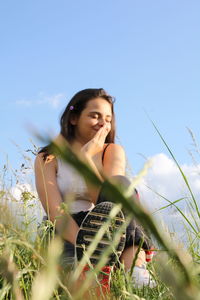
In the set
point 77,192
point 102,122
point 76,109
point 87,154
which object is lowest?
point 77,192

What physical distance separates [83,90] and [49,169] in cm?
76

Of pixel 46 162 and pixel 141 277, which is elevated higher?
pixel 46 162

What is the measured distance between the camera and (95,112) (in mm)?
3100

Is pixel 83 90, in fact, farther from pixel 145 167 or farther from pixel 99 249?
pixel 145 167

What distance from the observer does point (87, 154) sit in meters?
2.13

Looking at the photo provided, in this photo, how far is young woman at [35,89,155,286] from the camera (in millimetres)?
2217

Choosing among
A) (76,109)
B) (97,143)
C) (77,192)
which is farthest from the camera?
(76,109)

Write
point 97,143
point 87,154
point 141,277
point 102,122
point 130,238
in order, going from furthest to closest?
point 102,122 < point 97,143 < point 87,154 < point 130,238 < point 141,277

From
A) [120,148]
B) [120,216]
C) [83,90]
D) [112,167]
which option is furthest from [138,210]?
[83,90]

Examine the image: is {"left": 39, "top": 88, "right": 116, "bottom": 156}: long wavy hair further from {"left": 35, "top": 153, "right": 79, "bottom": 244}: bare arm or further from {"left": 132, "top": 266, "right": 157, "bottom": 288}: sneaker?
{"left": 132, "top": 266, "right": 157, "bottom": 288}: sneaker

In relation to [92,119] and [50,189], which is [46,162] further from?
[92,119]

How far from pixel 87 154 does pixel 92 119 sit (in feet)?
3.01

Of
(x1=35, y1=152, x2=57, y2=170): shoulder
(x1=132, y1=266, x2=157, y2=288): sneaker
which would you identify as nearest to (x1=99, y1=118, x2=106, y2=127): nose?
(x1=35, y1=152, x2=57, y2=170): shoulder

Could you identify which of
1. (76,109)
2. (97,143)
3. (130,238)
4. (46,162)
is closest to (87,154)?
(130,238)
